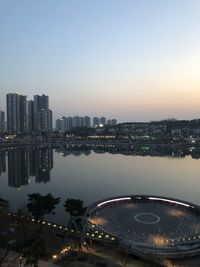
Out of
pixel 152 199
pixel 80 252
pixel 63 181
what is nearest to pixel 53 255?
pixel 80 252

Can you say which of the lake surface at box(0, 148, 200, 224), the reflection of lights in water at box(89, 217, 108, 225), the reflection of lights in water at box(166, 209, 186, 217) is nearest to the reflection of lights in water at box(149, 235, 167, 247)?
the reflection of lights in water at box(89, 217, 108, 225)

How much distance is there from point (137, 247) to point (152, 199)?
127 inches

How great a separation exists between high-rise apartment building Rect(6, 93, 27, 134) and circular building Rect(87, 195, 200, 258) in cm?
5918

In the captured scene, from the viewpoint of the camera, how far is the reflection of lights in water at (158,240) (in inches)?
302

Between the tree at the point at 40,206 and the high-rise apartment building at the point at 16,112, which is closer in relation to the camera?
the tree at the point at 40,206

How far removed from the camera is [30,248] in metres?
5.35

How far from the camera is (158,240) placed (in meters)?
7.88

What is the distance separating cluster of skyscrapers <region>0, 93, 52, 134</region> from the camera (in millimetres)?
66875

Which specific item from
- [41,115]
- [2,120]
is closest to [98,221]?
[2,120]

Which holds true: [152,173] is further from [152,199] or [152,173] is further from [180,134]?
[180,134]

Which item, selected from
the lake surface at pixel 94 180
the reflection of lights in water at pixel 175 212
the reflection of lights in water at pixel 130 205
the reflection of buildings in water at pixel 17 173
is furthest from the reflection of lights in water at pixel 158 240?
the reflection of buildings in water at pixel 17 173

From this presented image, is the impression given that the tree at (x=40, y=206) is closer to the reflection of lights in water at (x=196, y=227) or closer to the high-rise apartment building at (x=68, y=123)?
the reflection of lights in water at (x=196, y=227)

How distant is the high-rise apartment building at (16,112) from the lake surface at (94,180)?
4064 centimetres

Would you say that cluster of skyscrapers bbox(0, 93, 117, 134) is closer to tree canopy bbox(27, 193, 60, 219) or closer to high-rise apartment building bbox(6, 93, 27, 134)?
high-rise apartment building bbox(6, 93, 27, 134)
